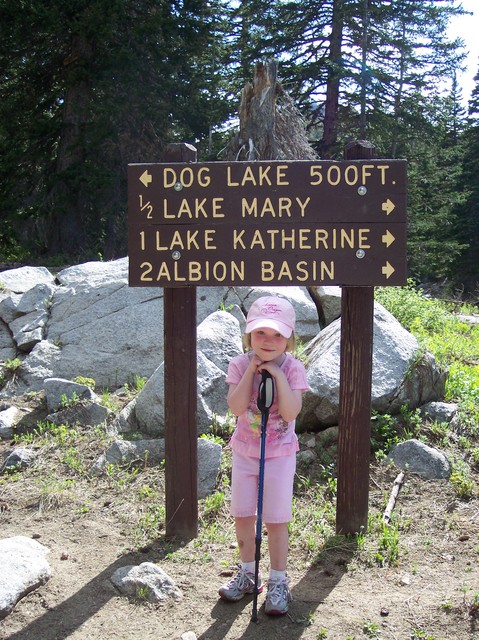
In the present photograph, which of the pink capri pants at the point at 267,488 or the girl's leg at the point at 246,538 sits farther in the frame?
the girl's leg at the point at 246,538

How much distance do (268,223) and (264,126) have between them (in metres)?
5.89

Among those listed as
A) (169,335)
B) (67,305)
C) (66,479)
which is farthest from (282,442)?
(67,305)

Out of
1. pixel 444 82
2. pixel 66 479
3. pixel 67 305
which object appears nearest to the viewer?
pixel 66 479

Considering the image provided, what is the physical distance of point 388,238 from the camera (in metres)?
3.64

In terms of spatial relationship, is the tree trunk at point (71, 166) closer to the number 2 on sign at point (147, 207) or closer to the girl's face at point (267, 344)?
the number 2 on sign at point (147, 207)

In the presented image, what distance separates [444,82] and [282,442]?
63.8 feet

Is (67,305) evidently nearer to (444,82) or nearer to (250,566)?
(250,566)

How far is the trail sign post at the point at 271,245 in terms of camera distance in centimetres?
365

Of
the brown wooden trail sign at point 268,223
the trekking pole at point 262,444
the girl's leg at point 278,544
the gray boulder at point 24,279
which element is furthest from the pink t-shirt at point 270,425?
the gray boulder at point 24,279

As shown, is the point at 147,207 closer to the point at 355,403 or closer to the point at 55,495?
the point at 355,403

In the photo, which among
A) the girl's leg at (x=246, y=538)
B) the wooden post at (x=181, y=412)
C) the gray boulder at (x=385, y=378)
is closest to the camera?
the girl's leg at (x=246, y=538)

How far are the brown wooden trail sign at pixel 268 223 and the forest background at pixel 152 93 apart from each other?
11.6 m

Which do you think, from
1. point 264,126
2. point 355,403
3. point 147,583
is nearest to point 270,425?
point 355,403

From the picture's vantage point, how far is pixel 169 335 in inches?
155
